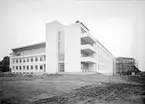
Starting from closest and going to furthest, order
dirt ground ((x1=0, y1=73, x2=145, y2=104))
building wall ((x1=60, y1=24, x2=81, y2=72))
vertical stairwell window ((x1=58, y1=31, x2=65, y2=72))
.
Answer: dirt ground ((x1=0, y1=73, x2=145, y2=104))
building wall ((x1=60, y1=24, x2=81, y2=72))
vertical stairwell window ((x1=58, y1=31, x2=65, y2=72))

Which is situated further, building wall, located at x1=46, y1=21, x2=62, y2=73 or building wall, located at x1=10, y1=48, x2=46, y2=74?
building wall, located at x1=10, y1=48, x2=46, y2=74

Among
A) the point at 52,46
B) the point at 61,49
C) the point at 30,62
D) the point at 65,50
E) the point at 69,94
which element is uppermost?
the point at 52,46

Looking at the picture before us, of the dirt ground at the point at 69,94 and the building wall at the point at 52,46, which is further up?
the building wall at the point at 52,46

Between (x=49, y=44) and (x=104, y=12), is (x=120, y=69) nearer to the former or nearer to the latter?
(x=49, y=44)

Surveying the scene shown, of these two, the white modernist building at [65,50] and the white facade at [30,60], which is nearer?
the white modernist building at [65,50]

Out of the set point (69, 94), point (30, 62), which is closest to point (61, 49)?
point (30, 62)

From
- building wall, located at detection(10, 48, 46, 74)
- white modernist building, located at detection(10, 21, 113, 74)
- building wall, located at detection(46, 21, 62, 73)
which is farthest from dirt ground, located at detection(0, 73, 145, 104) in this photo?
building wall, located at detection(10, 48, 46, 74)

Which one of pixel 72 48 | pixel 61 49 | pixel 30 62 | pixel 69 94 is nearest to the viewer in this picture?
pixel 69 94

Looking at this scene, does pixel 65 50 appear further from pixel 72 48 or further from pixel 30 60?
pixel 30 60

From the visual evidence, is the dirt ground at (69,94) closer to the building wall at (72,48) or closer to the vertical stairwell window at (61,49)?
the building wall at (72,48)

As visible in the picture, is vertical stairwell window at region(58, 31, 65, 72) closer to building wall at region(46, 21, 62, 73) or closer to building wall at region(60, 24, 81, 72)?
building wall at region(46, 21, 62, 73)

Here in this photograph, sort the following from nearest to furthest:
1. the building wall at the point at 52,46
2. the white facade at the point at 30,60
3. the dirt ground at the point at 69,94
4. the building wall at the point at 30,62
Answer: the dirt ground at the point at 69,94, the building wall at the point at 52,46, the building wall at the point at 30,62, the white facade at the point at 30,60

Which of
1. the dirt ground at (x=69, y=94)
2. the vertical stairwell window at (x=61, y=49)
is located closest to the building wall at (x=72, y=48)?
the vertical stairwell window at (x=61, y=49)

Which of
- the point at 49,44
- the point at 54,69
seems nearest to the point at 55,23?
the point at 49,44
